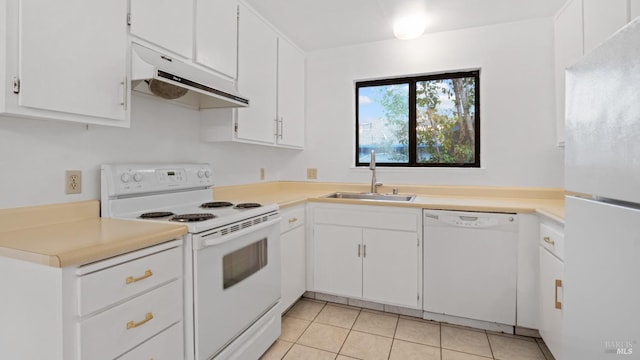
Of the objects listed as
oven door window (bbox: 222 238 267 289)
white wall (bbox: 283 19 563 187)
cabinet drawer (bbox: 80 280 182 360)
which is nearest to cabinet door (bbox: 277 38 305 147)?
white wall (bbox: 283 19 563 187)

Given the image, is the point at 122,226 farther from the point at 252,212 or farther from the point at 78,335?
the point at 252,212

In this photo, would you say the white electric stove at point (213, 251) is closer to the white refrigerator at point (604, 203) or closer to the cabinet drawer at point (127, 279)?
the cabinet drawer at point (127, 279)

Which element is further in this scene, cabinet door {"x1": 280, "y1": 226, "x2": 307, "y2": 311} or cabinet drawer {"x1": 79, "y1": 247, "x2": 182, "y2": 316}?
cabinet door {"x1": 280, "y1": 226, "x2": 307, "y2": 311}

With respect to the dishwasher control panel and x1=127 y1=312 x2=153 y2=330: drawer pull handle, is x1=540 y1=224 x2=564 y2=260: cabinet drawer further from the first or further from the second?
x1=127 y1=312 x2=153 y2=330: drawer pull handle

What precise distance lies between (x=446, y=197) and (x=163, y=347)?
Result: 225 cm

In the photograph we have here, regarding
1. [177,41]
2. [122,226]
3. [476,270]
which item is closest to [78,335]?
[122,226]

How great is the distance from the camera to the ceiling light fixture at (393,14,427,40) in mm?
2434

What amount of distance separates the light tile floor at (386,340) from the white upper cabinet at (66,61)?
1.62 m

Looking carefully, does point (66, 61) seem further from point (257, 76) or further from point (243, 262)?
point (257, 76)

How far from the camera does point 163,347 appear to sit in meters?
1.22

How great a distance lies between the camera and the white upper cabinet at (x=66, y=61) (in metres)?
1.05

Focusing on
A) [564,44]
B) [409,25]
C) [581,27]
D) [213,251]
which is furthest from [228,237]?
[564,44]

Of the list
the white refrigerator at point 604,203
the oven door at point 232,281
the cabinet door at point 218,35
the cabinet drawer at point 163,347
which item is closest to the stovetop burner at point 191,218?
the oven door at point 232,281

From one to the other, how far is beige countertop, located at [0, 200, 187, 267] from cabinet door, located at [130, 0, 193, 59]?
2.89 feet
